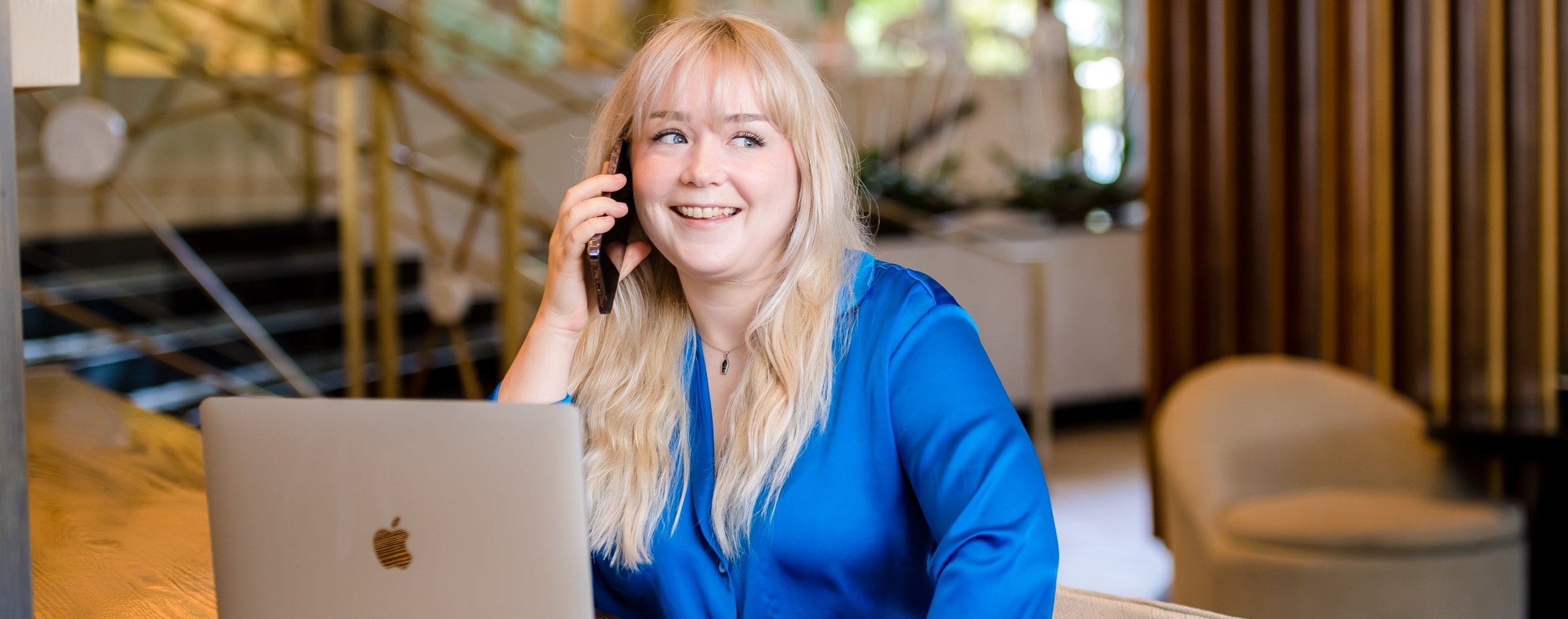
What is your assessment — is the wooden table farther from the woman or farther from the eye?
the eye

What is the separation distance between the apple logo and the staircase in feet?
11.0

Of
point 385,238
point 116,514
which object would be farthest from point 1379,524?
point 385,238

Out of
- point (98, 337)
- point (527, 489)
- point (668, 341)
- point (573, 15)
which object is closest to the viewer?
point (527, 489)

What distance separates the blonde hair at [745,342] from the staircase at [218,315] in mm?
2942

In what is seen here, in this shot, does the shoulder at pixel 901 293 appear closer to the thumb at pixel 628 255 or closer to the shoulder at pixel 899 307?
the shoulder at pixel 899 307

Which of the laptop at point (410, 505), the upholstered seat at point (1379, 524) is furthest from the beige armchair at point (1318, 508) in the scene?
the laptop at point (410, 505)

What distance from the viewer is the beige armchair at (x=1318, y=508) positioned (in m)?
2.95

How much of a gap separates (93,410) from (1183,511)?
2340 millimetres

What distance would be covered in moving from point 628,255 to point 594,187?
115 millimetres

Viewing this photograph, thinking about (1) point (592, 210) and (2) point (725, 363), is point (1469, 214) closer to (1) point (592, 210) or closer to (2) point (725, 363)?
(2) point (725, 363)

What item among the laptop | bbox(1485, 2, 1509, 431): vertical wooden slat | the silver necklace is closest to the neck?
the silver necklace

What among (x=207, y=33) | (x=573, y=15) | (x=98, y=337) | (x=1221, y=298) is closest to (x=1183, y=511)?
(x=1221, y=298)

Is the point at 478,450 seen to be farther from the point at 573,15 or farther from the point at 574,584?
the point at 573,15

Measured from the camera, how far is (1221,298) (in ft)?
12.9
